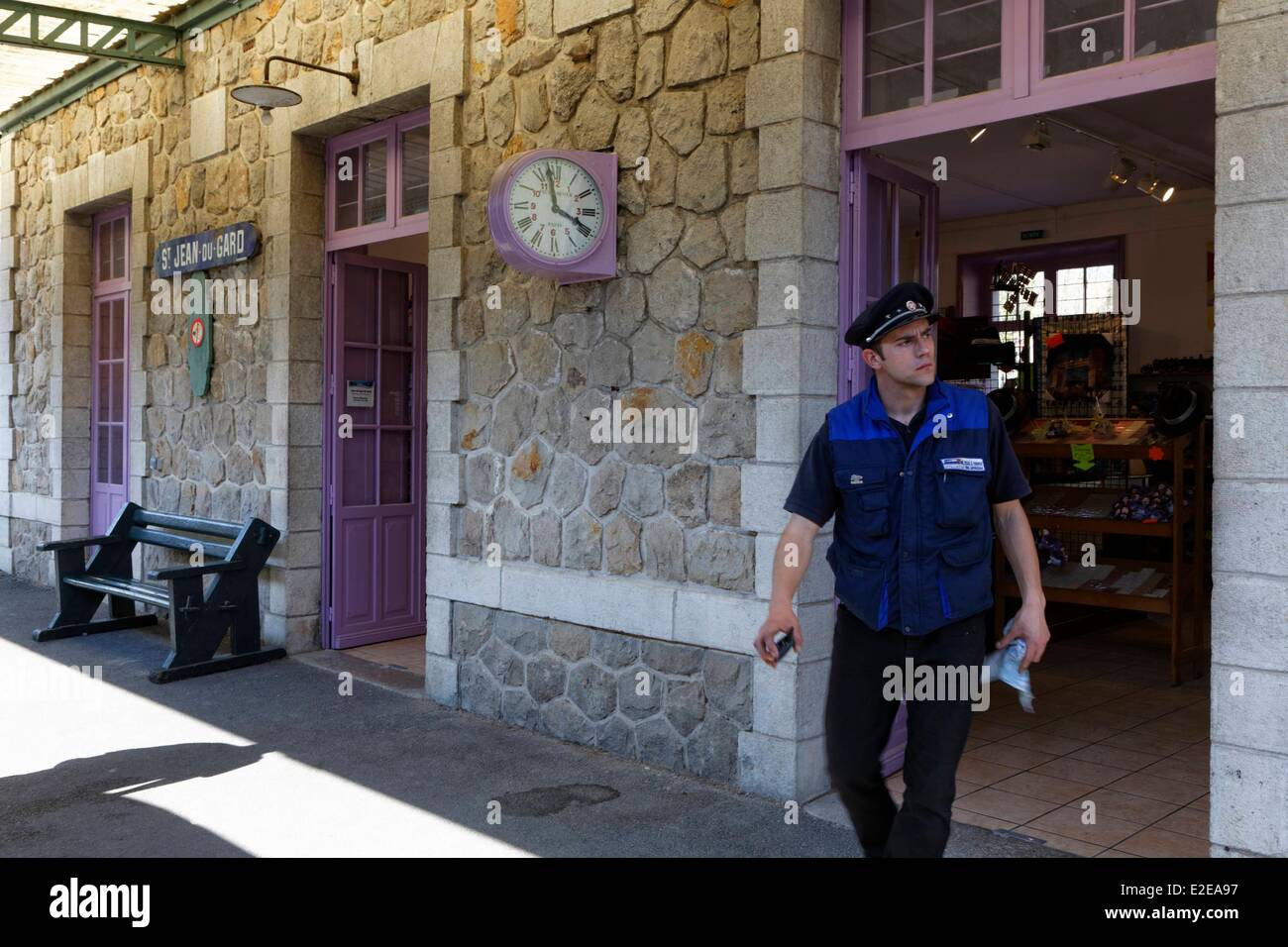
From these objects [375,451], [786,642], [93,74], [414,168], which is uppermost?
[93,74]

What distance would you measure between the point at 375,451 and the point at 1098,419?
4.70m

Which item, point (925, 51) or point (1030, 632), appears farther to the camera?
point (925, 51)

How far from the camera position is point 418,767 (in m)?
4.77

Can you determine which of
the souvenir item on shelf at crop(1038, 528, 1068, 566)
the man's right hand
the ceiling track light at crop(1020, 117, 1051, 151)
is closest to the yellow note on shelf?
the souvenir item on shelf at crop(1038, 528, 1068, 566)

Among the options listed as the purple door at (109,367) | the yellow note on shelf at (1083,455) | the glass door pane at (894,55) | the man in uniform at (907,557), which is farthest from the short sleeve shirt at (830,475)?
the purple door at (109,367)

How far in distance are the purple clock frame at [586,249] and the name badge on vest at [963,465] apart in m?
2.34

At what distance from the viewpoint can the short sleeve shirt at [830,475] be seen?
299 centimetres

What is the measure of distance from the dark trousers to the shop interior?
1241 millimetres

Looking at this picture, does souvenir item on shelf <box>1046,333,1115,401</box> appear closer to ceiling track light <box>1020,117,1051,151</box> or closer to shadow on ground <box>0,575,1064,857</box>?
ceiling track light <box>1020,117,1051,151</box>

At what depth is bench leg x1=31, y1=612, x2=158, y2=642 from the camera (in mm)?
7656

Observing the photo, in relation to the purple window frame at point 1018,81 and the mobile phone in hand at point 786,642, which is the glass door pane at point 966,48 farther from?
the mobile phone in hand at point 786,642

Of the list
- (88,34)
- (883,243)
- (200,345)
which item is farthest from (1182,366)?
(88,34)

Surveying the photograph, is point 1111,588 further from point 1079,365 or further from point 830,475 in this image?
point 830,475

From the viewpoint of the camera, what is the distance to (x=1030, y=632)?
9.45 ft
